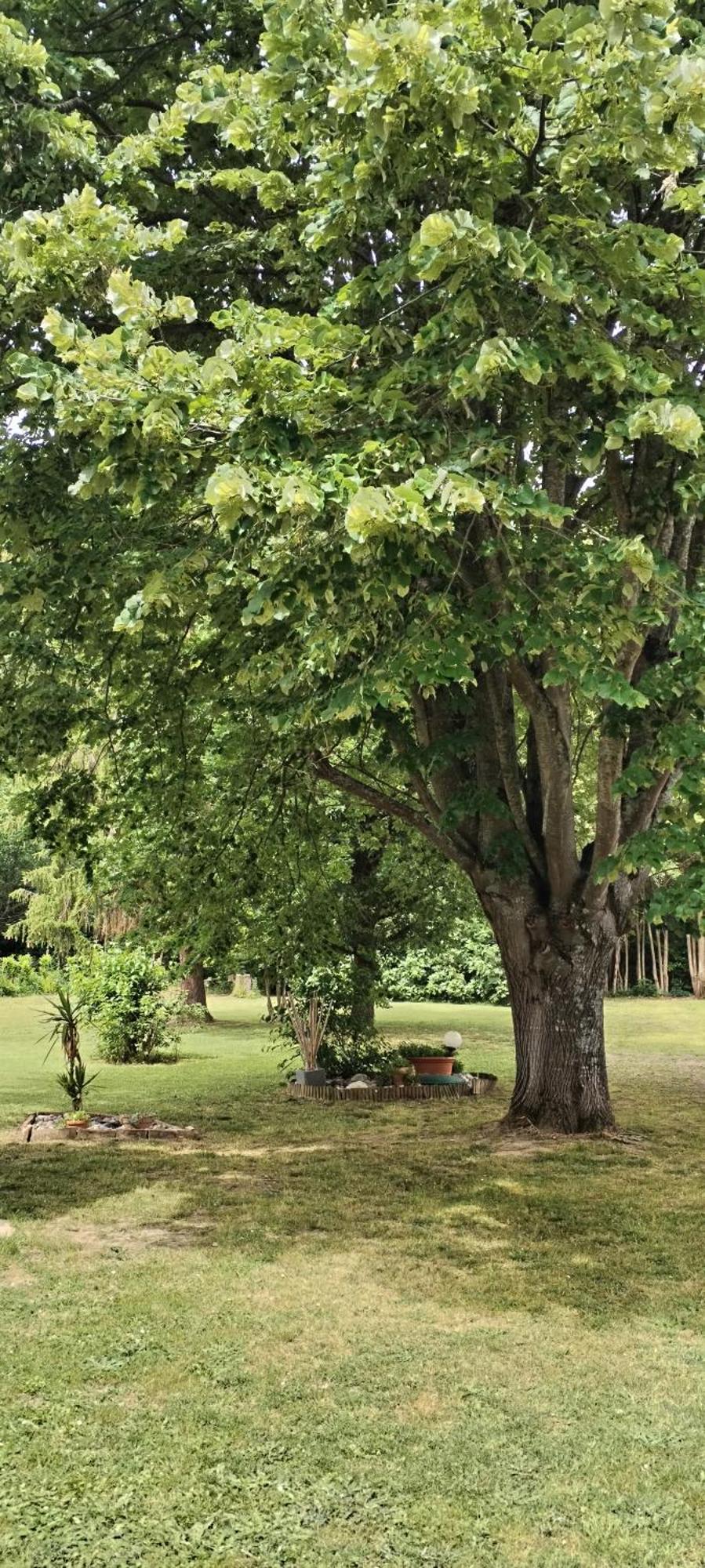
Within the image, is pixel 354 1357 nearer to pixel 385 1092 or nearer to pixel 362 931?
pixel 385 1092

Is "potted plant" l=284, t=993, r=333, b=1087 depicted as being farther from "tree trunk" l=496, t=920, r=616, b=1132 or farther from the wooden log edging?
"tree trunk" l=496, t=920, r=616, b=1132

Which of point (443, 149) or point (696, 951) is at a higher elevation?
point (443, 149)

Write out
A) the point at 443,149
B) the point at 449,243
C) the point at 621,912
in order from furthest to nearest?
the point at 621,912 → the point at 443,149 → the point at 449,243

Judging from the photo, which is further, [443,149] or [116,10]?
[116,10]

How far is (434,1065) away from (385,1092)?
1.07 meters

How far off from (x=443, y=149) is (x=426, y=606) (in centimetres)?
215

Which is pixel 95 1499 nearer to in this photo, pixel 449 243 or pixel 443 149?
pixel 449 243

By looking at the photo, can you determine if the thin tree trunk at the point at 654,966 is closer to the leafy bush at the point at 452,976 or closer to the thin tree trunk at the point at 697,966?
the thin tree trunk at the point at 697,966

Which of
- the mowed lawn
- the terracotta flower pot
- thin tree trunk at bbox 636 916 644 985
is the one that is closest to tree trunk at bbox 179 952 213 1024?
the terracotta flower pot

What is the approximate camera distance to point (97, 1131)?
1042 cm

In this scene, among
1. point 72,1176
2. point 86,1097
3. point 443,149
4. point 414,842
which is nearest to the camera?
point 443,149

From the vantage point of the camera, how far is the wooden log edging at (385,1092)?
44.9 feet

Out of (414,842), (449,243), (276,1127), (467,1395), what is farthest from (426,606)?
(414,842)

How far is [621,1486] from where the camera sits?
3.59 m
